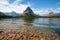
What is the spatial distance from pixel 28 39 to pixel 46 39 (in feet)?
6.99

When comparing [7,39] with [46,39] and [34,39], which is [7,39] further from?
[46,39]

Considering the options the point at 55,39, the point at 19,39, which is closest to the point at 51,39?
the point at 55,39

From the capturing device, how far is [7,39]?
9.47m

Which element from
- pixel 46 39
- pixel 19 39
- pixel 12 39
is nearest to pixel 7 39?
pixel 12 39

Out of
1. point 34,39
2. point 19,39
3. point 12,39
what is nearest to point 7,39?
point 12,39

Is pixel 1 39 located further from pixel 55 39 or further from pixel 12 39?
pixel 55 39

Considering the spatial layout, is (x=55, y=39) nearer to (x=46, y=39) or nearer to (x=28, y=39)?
(x=46, y=39)

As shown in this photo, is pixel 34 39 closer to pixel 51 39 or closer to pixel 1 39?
pixel 51 39

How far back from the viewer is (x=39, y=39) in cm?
970

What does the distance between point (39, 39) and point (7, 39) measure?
145 inches

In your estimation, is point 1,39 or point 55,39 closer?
point 1,39

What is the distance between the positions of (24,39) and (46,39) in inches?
102

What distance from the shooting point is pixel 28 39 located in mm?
9758

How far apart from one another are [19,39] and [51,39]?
12.5 ft
